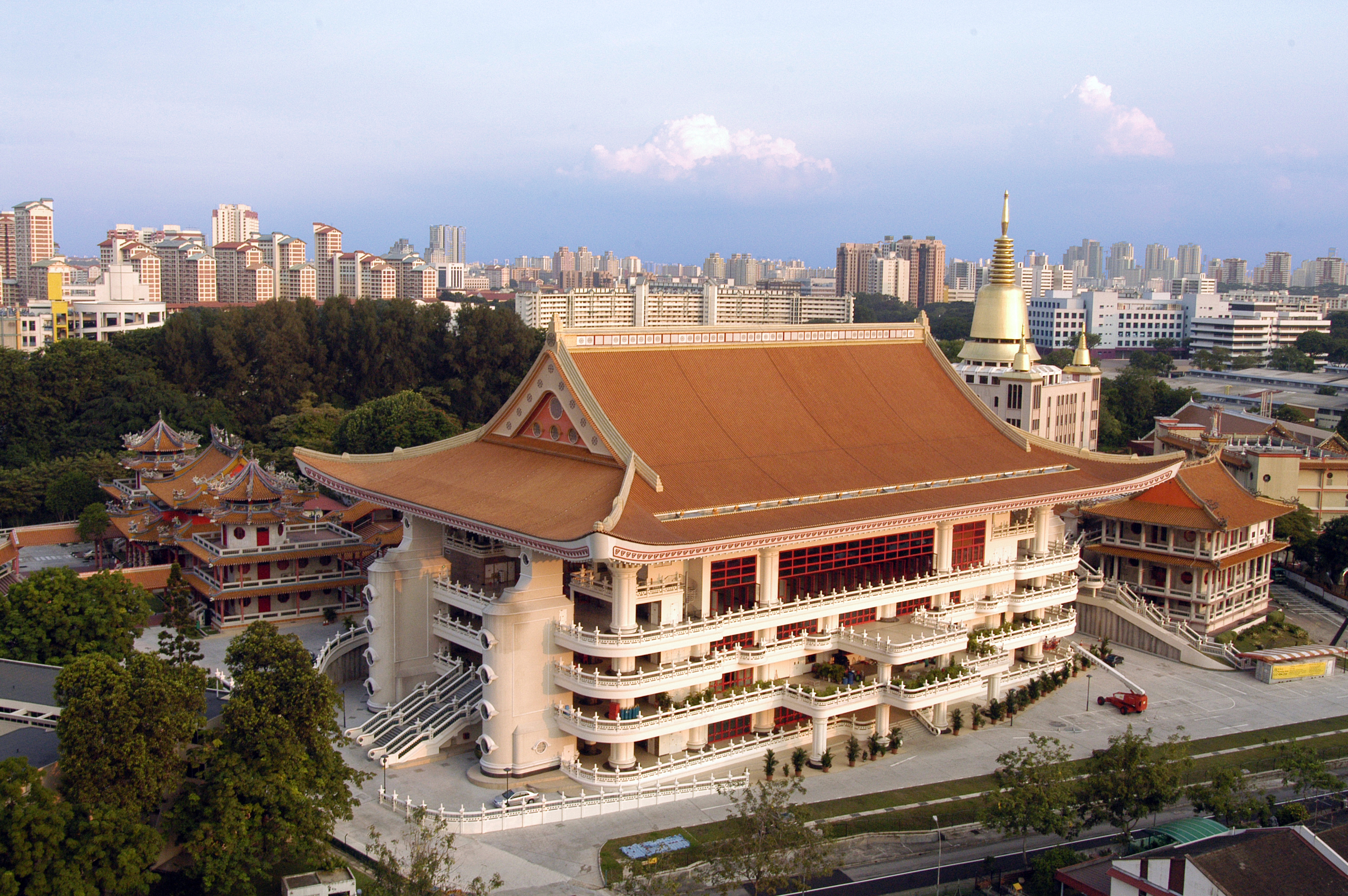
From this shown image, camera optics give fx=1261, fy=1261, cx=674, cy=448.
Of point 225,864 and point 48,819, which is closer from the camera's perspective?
point 48,819

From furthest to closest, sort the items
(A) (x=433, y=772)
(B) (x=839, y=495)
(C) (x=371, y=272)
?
(C) (x=371, y=272) → (B) (x=839, y=495) → (A) (x=433, y=772)

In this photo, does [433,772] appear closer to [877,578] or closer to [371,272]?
[877,578]

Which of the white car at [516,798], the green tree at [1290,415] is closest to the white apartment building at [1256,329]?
the green tree at [1290,415]

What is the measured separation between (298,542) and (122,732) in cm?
1808

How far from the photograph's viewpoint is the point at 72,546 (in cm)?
4916

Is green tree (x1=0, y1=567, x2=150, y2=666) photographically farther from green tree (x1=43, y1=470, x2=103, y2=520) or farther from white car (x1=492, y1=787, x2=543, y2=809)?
green tree (x1=43, y1=470, x2=103, y2=520)

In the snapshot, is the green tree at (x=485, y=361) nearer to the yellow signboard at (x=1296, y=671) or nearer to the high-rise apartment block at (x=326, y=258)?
the yellow signboard at (x=1296, y=671)

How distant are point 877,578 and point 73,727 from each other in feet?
59.2

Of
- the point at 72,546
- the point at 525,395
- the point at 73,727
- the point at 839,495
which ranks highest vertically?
the point at 525,395

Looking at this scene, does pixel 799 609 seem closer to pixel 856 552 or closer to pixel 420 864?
pixel 856 552

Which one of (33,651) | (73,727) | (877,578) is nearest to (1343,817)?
(877,578)

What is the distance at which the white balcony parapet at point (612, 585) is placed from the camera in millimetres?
27031

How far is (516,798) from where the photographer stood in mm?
24969

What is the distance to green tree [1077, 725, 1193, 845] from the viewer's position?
22.9m
